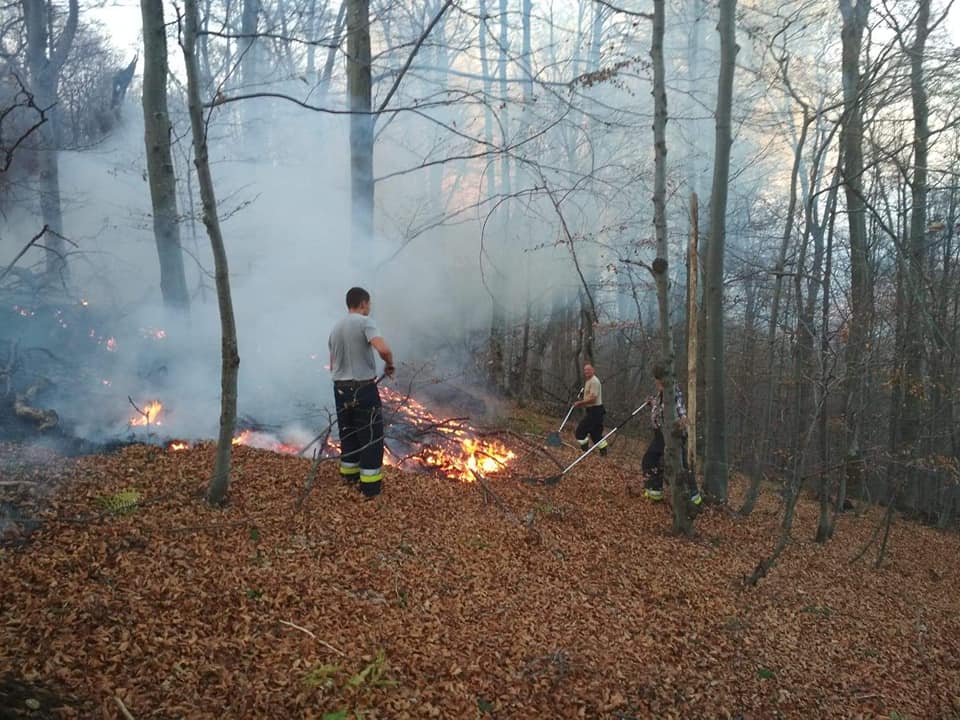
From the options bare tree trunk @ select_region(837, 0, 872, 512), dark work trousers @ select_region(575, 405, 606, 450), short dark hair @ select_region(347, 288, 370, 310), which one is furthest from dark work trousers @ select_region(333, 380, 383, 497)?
bare tree trunk @ select_region(837, 0, 872, 512)

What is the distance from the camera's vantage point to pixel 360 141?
9.31m

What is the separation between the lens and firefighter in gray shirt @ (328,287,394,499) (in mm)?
5219

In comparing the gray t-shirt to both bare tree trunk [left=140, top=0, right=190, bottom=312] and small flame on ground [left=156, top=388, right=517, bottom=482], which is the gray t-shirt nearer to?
small flame on ground [left=156, top=388, right=517, bottom=482]

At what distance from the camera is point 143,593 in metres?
3.26

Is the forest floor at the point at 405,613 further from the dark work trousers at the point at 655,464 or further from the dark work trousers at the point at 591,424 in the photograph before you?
the dark work trousers at the point at 591,424

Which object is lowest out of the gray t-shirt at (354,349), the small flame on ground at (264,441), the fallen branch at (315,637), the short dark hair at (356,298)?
the fallen branch at (315,637)

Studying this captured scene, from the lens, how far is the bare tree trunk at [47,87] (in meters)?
12.5

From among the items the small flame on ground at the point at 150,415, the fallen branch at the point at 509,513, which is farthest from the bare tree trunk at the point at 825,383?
the small flame on ground at the point at 150,415

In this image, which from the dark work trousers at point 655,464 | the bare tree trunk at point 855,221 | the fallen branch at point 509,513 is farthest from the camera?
the bare tree trunk at point 855,221

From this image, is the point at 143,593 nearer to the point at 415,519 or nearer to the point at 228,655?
the point at 228,655

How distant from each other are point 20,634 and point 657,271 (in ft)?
16.7

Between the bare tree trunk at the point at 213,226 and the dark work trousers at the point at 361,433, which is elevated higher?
the bare tree trunk at the point at 213,226

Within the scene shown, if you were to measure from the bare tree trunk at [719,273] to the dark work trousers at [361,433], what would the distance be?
15.1 ft

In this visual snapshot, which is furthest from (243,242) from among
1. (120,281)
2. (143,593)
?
(143,593)
